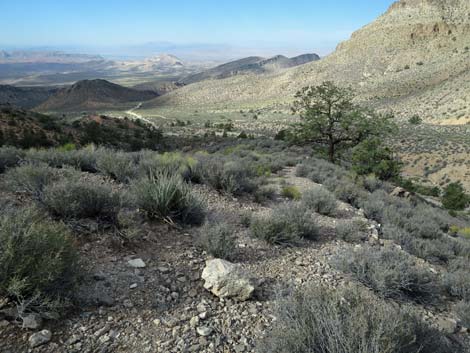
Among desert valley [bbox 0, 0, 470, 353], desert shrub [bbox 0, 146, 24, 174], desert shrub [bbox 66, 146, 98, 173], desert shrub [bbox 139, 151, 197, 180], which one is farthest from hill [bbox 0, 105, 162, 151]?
desert valley [bbox 0, 0, 470, 353]

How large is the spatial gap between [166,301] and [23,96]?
14112 cm

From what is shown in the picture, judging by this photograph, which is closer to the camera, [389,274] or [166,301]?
[166,301]

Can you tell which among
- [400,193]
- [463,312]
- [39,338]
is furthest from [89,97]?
[463,312]

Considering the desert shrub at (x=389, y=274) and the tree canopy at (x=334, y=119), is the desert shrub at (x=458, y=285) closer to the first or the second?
the desert shrub at (x=389, y=274)

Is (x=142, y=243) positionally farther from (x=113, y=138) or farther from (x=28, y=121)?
(x=28, y=121)

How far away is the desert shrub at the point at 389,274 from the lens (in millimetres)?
4145

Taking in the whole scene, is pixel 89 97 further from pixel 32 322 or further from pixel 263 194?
pixel 32 322

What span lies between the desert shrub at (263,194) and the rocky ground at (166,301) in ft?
7.86

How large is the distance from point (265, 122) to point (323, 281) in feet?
149

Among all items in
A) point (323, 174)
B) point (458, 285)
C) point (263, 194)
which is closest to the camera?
point (458, 285)

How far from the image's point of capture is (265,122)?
48.5 m

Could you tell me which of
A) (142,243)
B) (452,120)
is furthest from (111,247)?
→ (452,120)

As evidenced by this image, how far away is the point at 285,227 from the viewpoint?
17.7ft

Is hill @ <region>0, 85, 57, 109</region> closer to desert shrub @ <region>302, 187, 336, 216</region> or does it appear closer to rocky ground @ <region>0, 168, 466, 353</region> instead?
desert shrub @ <region>302, 187, 336, 216</region>
